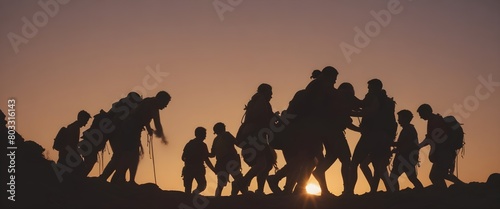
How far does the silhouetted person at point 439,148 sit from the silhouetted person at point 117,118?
532 centimetres

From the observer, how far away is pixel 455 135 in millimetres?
13125

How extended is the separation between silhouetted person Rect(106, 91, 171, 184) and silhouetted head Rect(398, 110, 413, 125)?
4360 mm

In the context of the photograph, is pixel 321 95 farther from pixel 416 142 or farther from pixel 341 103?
pixel 416 142

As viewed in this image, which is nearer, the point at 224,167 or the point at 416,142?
the point at 416,142

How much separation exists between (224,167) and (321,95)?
164 inches

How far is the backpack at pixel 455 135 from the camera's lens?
517 inches

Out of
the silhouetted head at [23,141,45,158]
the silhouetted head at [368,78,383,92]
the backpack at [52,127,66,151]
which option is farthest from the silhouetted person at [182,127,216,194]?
the silhouetted head at [368,78,383,92]

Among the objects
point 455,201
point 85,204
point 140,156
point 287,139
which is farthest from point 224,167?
point 455,201

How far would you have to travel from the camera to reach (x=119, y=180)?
13.1 meters

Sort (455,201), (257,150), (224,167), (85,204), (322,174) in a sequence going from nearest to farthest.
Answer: (455,201), (85,204), (322,174), (257,150), (224,167)

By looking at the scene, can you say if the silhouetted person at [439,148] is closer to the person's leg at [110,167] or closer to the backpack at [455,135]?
the backpack at [455,135]

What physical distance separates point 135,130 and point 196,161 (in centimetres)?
270

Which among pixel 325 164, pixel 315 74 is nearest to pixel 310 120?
pixel 325 164

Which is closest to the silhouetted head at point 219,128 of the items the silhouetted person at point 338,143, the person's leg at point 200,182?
the person's leg at point 200,182
